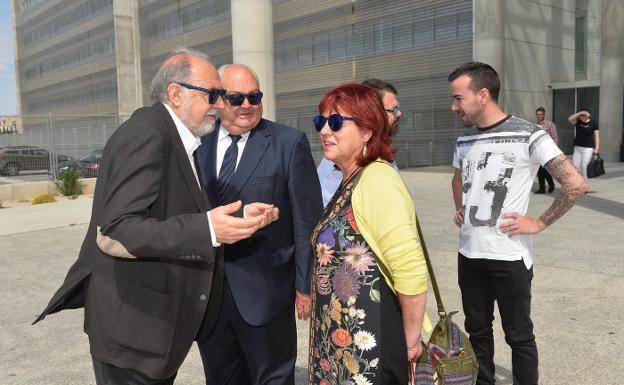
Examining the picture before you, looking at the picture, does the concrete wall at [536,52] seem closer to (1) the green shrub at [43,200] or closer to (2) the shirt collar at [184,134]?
(1) the green shrub at [43,200]

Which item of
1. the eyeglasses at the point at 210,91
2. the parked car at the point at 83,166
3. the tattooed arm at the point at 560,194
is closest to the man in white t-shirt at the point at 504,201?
the tattooed arm at the point at 560,194

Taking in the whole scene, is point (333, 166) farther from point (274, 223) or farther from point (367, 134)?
point (367, 134)

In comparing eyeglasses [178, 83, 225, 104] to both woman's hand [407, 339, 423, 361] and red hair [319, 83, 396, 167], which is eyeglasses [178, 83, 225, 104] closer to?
red hair [319, 83, 396, 167]

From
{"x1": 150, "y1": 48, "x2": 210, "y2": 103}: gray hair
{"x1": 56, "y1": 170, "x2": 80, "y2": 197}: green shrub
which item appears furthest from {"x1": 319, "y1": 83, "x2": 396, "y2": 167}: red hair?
{"x1": 56, "y1": 170, "x2": 80, "y2": 197}: green shrub

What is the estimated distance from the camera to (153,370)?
1.96 m

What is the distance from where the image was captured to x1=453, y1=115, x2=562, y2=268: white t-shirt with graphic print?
284cm

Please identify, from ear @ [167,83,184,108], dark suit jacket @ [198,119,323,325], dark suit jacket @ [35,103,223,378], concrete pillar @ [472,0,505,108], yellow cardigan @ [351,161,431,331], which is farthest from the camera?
concrete pillar @ [472,0,505,108]

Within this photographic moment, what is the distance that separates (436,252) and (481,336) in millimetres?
4001

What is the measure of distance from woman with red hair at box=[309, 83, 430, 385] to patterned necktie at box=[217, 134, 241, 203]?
2.08 feet

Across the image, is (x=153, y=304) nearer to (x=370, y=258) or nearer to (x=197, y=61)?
(x=370, y=258)

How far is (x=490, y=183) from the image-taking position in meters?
2.94

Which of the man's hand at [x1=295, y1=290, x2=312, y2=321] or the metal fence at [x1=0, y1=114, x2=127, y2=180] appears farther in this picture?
the metal fence at [x1=0, y1=114, x2=127, y2=180]

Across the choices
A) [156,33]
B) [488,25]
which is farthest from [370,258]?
[156,33]

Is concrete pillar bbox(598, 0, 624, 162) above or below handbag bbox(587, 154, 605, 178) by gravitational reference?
above
